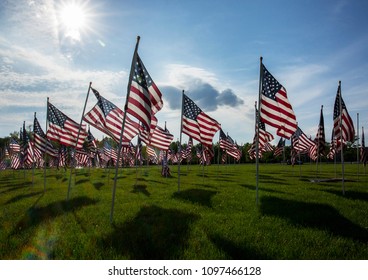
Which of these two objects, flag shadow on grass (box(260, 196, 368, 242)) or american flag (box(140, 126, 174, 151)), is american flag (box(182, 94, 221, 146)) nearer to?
american flag (box(140, 126, 174, 151))

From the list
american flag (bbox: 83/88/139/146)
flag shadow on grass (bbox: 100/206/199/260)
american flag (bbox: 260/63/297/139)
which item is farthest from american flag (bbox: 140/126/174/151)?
flag shadow on grass (bbox: 100/206/199/260)

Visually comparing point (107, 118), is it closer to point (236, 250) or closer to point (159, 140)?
point (159, 140)

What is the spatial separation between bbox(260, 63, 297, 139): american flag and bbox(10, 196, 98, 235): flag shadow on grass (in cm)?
942

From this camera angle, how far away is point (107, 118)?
531 inches

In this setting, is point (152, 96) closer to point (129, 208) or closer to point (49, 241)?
point (129, 208)

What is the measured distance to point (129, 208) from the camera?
1177cm

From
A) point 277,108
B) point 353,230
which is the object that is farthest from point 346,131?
point 353,230

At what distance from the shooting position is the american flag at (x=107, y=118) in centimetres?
1334

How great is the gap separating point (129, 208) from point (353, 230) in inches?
327

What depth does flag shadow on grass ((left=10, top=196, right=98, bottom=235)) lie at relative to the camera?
31.4ft

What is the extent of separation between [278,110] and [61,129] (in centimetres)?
1256

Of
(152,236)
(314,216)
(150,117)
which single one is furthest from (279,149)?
(152,236)

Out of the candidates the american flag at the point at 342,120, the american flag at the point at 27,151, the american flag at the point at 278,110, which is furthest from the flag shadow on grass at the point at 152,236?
the american flag at the point at 27,151

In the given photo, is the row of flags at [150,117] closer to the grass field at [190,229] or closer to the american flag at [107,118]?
the american flag at [107,118]
